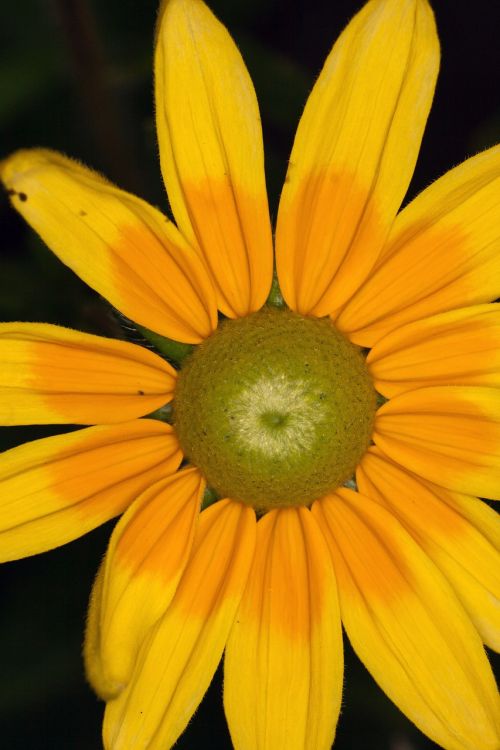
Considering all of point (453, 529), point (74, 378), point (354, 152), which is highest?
point (354, 152)

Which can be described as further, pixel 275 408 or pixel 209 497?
pixel 209 497

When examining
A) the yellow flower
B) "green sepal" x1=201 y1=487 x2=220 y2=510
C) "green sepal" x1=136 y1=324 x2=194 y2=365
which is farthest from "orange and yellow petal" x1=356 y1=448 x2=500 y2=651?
"green sepal" x1=136 y1=324 x2=194 y2=365

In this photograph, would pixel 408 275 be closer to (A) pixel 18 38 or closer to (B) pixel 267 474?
(B) pixel 267 474

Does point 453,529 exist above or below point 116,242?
below

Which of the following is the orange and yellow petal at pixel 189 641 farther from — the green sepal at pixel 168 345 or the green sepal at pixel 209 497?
the green sepal at pixel 168 345

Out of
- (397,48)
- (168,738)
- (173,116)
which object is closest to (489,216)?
(397,48)

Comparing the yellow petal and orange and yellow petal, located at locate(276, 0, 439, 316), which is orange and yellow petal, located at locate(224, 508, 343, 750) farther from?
orange and yellow petal, located at locate(276, 0, 439, 316)

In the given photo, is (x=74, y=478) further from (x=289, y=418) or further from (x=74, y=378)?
(x=289, y=418)

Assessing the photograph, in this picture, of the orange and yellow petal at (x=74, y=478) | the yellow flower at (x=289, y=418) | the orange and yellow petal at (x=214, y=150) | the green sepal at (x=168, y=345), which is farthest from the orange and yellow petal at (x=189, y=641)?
the orange and yellow petal at (x=214, y=150)

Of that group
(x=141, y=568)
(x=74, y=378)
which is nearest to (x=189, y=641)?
(x=141, y=568)
